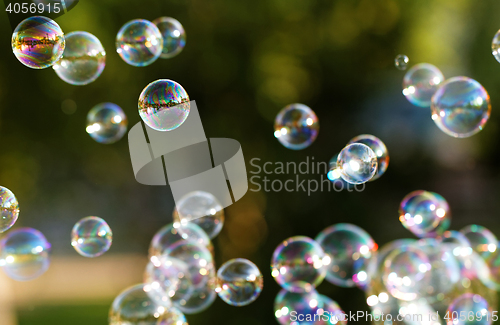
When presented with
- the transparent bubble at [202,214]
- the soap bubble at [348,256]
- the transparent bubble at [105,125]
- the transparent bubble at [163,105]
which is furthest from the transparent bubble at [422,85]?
the transparent bubble at [105,125]

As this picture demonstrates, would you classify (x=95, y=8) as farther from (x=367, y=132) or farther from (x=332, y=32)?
(x=367, y=132)

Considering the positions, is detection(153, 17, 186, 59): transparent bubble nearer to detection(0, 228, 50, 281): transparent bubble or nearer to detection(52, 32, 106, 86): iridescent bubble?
detection(52, 32, 106, 86): iridescent bubble

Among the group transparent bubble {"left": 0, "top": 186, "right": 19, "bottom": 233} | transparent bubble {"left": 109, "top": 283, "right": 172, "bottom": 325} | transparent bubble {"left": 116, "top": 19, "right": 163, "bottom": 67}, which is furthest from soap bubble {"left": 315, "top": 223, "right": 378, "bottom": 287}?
transparent bubble {"left": 0, "top": 186, "right": 19, "bottom": 233}

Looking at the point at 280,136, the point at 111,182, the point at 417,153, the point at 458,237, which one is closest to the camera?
the point at 458,237

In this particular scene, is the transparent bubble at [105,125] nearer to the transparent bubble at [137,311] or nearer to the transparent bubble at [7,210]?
the transparent bubble at [7,210]

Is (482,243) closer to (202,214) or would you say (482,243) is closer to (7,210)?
(202,214)

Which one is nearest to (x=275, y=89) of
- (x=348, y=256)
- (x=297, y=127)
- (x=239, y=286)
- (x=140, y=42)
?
(x=297, y=127)

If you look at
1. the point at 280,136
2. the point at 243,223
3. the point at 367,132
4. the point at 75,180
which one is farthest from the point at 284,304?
the point at 75,180
